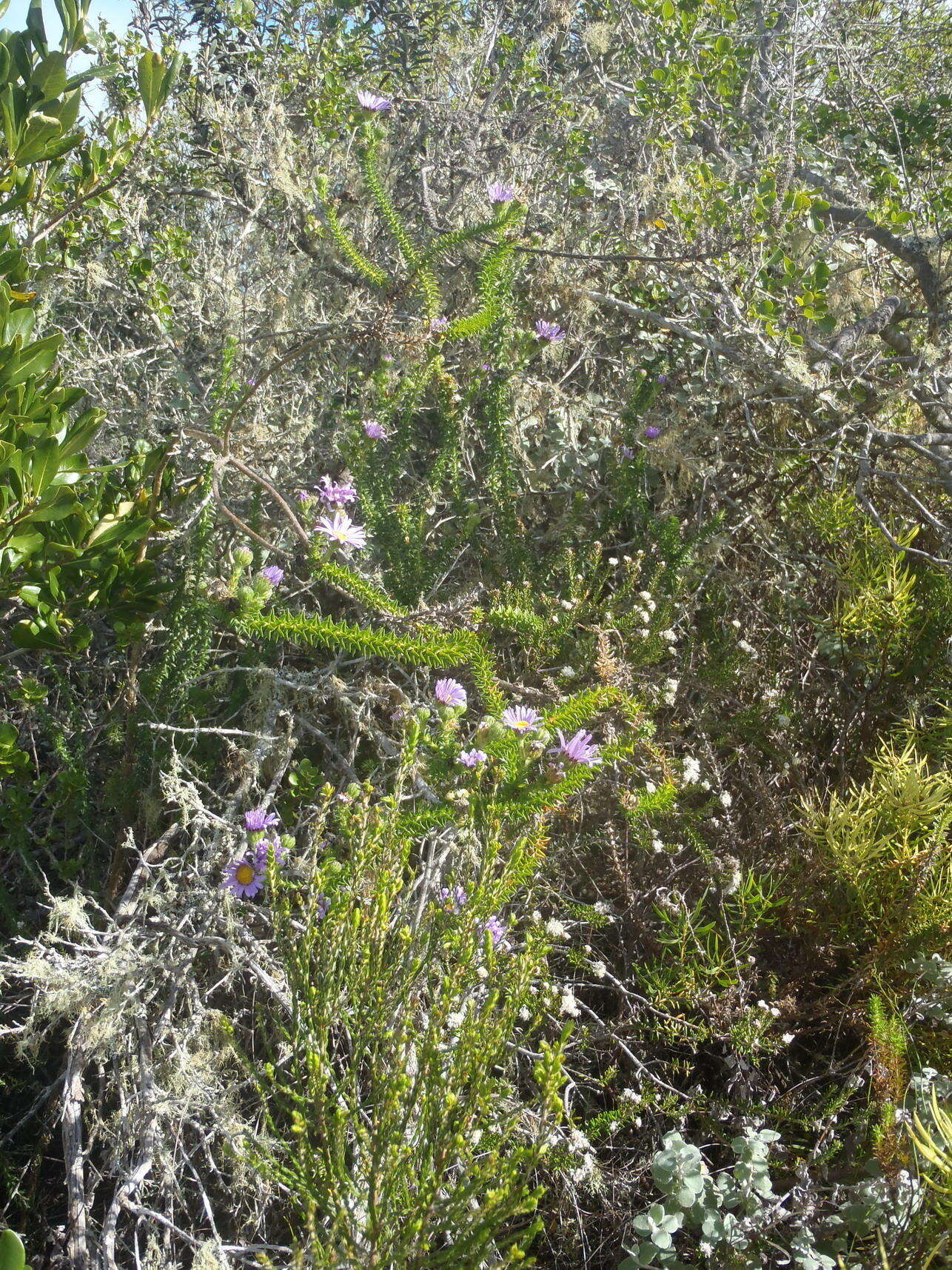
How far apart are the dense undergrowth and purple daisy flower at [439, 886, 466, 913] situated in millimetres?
15

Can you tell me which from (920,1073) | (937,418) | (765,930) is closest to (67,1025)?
(765,930)

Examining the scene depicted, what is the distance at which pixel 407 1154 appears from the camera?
1.16 metres

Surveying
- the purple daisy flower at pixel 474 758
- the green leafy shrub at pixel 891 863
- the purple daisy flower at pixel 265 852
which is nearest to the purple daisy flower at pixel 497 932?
the purple daisy flower at pixel 474 758

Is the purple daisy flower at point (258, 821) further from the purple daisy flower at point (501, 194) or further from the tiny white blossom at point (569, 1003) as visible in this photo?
the purple daisy flower at point (501, 194)

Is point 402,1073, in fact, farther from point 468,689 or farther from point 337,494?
point 337,494

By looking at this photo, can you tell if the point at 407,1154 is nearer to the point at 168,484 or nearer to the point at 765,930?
the point at 765,930

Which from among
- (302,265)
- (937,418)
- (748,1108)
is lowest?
(748,1108)

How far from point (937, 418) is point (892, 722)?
2.96ft

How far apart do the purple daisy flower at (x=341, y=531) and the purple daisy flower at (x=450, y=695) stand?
15.2 inches

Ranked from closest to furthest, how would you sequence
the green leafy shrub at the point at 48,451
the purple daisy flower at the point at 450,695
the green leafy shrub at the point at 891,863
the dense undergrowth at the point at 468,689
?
1. the dense undergrowth at the point at 468,689
2. the green leafy shrub at the point at 48,451
3. the green leafy shrub at the point at 891,863
4. the purple daisy flower at the point at 450,695

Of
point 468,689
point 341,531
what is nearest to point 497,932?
point 468,689

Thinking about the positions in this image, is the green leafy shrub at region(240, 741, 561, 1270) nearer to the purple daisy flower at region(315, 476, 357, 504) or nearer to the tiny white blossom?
the tiny white blossom

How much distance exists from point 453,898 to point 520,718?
447 mm

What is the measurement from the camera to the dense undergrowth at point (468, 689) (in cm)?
138
